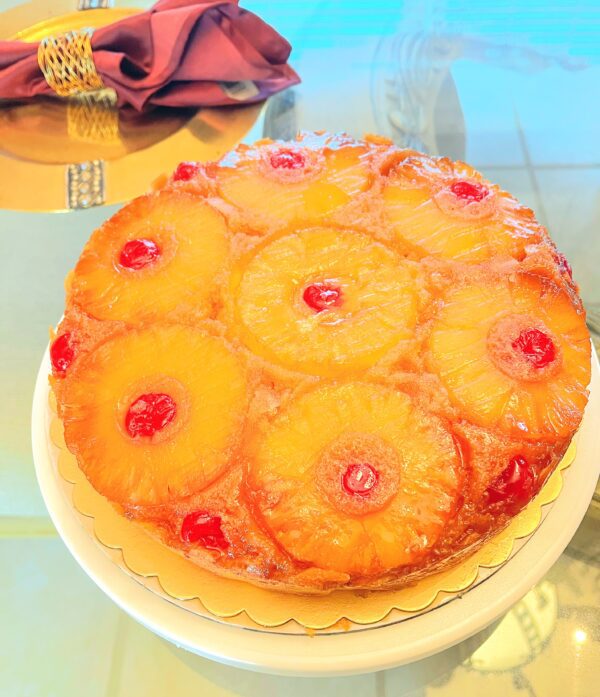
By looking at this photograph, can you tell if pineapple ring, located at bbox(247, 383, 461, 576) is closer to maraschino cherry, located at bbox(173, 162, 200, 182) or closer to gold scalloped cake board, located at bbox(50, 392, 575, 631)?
gold scalloped cake board, located at bbox(50, 392, 575, 631)

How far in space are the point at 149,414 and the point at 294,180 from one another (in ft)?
2.39

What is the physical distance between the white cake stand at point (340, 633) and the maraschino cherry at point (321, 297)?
617mm

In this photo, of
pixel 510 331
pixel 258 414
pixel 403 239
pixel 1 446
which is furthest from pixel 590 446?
pixel 1 446

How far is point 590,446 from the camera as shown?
1.40m

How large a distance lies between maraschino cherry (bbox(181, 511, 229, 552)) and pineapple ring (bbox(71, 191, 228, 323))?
437 millimetres

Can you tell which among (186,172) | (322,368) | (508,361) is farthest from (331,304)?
(186,172)

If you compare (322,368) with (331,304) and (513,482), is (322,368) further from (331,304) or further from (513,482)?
(513,482)

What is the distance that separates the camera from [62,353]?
4.48ft

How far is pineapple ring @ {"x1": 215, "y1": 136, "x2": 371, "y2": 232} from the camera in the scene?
60.9 inches

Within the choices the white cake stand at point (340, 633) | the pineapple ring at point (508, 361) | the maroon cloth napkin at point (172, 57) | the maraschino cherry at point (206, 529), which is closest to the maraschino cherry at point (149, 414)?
the maraschino cherry at point (206, 529)

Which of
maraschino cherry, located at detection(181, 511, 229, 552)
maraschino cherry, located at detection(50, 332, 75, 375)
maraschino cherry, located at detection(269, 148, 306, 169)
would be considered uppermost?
maraschino cherry, located at detection(269, 148, 306, 169)

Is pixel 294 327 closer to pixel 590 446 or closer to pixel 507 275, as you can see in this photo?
pixel 507 275

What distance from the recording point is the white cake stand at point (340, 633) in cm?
114

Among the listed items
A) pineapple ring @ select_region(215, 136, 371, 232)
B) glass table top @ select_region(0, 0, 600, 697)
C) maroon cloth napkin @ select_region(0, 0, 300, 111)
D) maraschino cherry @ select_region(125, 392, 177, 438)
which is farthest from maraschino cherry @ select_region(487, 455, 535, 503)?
maroon cloth napkin @ select_region(0, 0, 300, 111)
